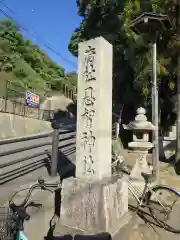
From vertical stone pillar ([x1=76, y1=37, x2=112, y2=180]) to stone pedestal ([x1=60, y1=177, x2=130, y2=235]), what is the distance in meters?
0.18

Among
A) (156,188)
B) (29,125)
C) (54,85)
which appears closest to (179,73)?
(156,188)

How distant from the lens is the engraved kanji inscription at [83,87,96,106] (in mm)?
3754

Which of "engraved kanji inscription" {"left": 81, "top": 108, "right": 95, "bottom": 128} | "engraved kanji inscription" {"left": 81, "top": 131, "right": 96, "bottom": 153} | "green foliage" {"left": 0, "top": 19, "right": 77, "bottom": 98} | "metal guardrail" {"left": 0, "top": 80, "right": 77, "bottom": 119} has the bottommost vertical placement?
"engraved kanji inscription" {"left": 81, "top": 131, "right": 96, "bottom": 153}

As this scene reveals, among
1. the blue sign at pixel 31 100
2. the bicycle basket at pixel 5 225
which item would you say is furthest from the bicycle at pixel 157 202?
the blue sign at pixel 31 100

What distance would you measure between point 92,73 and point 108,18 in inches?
553

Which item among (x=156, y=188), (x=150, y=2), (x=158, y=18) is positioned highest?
Answer: (x=150, y=2)

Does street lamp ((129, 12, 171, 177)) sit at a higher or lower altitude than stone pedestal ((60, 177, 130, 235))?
higher

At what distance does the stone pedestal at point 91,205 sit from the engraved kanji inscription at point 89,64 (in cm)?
158

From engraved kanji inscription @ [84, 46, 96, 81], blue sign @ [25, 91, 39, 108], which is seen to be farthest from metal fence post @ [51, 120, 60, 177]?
blue sign @ [25, 91, 39, 108]

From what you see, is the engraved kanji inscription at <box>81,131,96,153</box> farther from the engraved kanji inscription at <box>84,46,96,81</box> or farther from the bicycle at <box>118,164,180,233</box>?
the bicycle at <box>118,164,180,233</box>

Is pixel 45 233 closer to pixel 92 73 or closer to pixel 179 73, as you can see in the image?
pixel 92 73

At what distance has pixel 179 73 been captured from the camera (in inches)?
430

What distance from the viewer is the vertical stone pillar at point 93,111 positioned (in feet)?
12.1

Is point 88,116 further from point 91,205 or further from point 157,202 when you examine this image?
point 157,202
